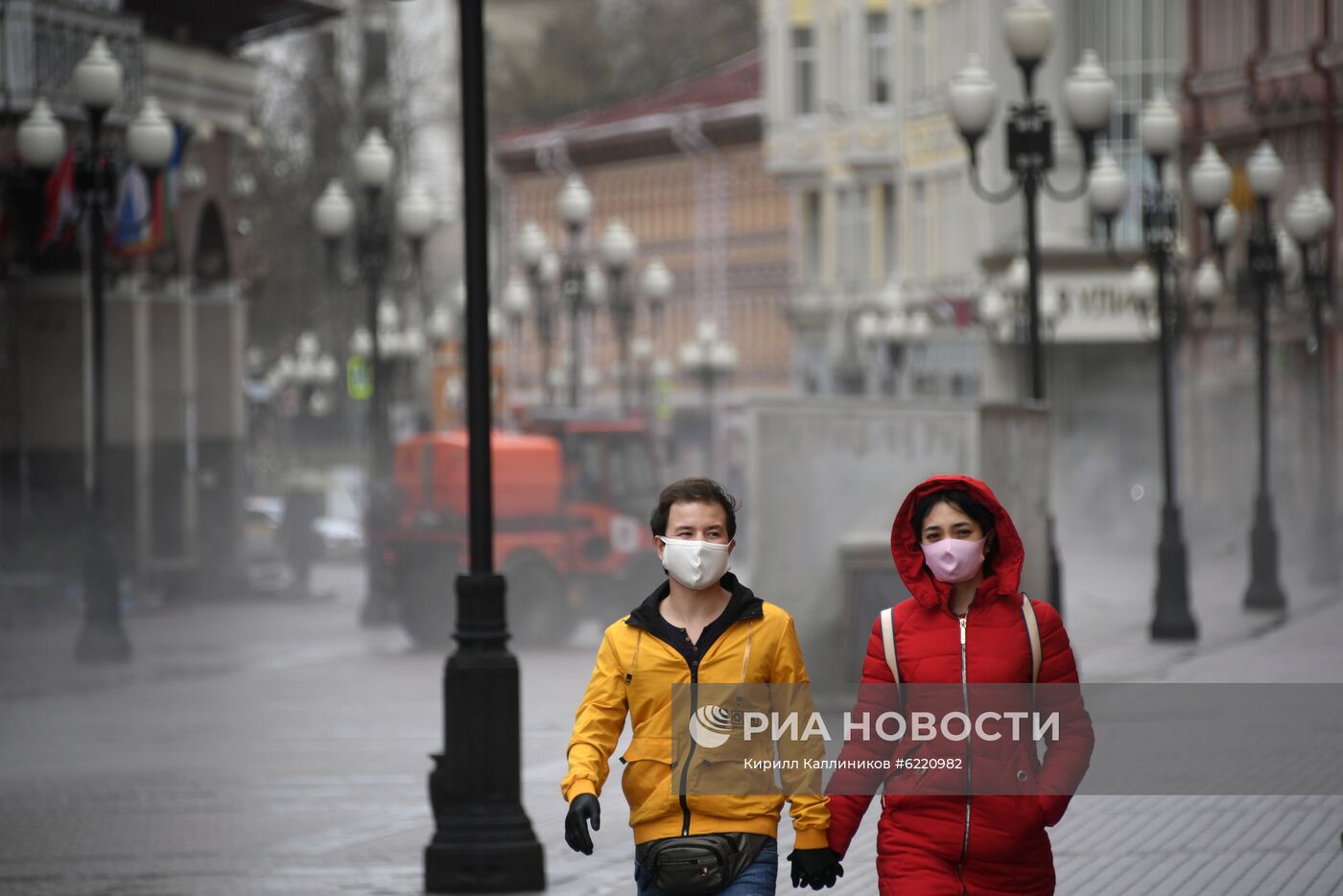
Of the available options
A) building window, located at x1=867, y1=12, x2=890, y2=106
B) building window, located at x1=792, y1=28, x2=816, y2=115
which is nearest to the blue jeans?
building window, located at x1=867, y1=12, x2=890, y2=106

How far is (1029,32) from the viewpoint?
20.2m

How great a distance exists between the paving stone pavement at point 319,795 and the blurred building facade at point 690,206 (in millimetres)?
53764

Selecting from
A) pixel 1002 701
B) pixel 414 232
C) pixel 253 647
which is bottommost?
pixel 253 647

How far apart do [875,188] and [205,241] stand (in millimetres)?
34031

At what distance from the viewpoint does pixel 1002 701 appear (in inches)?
237

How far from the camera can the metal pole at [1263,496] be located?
28453 millimetres

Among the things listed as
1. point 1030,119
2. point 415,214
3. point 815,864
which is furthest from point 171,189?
point 815,864

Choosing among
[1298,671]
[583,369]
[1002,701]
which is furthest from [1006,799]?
[583,369]

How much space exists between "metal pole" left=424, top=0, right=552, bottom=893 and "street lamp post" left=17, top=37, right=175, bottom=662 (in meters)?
12.2

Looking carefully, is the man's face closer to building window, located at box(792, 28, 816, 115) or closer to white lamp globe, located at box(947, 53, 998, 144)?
white lamp globe, located at box(947, 53, 998, 144)

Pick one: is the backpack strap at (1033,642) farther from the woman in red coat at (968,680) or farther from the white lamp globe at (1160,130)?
the white lamp globe at (1160,130)

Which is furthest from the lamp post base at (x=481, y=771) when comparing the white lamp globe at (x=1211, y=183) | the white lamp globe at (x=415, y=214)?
the white lamp globe at (x=415, y=214)

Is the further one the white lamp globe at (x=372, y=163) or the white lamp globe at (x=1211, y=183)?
the white lamp globe at (x=372, y=163)

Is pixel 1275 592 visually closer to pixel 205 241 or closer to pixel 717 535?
pixel 205 241
